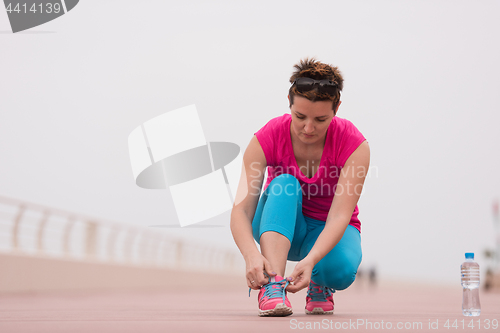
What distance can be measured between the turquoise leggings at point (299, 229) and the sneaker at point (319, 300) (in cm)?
10

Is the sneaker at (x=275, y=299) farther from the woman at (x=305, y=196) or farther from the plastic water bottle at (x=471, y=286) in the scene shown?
the plastic water bottle at (x=471, y=286)

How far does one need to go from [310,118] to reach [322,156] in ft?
0.96

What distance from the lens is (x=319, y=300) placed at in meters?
3.20

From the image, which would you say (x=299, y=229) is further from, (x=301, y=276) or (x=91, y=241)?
(x=91, y=241)

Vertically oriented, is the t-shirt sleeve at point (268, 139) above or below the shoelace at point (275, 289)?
above

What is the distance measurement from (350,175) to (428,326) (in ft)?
2.74

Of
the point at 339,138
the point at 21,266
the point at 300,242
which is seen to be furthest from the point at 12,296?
the point at 339,138

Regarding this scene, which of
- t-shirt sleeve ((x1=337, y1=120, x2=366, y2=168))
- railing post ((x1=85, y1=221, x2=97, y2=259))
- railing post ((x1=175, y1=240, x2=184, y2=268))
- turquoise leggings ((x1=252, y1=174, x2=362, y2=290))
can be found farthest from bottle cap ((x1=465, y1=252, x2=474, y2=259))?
railing post ((x1=175, y1=240, x2=184, y2=268))

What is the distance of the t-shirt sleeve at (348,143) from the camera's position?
294cm

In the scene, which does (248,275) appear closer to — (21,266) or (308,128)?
(308,128)

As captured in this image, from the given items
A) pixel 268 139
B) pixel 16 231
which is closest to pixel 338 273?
pixel 268 139

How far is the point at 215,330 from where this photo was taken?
2020 mm

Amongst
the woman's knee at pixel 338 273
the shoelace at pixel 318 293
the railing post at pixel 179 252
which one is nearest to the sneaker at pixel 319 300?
the shoelace at pixel 318 293

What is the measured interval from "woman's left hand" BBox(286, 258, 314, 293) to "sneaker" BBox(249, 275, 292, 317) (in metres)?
0.06
